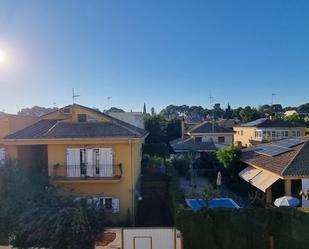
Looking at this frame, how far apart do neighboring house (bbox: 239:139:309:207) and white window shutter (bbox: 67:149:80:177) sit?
63.1 ft

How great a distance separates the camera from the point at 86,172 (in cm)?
3366

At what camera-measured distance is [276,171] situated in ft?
120

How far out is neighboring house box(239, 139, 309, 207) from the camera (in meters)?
35.1

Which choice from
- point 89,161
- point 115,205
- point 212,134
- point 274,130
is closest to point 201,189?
point 115,205

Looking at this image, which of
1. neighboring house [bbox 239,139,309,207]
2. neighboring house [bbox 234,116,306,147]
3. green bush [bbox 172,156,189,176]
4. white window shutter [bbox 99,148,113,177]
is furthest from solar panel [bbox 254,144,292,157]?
neighboring house [bbox 234,116,306,147]

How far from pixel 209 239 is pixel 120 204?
35.5 ft

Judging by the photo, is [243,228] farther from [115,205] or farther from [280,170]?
[115,205]

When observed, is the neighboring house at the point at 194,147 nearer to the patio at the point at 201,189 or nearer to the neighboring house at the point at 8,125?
the patio at the point at 201,189

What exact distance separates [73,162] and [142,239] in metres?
11.8

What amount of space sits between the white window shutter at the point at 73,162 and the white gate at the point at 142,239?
9247 millimetres

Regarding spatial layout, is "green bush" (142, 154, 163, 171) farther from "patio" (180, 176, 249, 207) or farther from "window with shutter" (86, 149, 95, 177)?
"window with shutter" (86, 149, 95, 177)

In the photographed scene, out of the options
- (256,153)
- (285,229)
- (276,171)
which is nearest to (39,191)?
(285,229)

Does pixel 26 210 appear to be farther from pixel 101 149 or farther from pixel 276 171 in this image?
pixel 276 171

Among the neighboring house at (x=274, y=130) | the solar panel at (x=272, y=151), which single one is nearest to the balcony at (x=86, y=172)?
the solar panel at (x=272, y=151)
